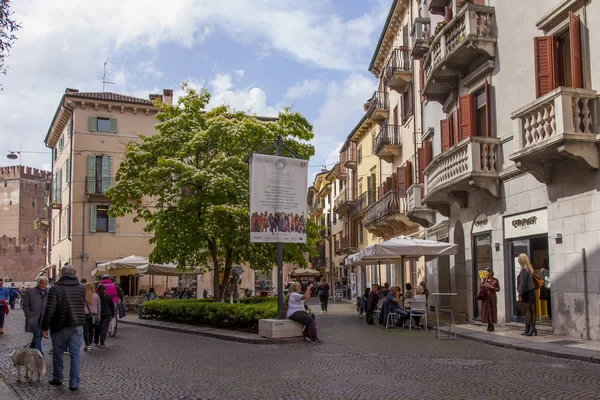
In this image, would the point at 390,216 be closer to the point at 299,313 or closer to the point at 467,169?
the point at 467,169

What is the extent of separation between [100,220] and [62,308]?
35.4 meters

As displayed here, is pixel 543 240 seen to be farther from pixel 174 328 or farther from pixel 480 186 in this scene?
pixel 174 328

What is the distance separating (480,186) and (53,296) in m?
11.8

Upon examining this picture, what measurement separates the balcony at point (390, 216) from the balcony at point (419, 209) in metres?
3.74

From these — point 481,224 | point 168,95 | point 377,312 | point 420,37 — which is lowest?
point 377,312

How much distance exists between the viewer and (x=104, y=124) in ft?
145

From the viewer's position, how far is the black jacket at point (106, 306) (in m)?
15.8

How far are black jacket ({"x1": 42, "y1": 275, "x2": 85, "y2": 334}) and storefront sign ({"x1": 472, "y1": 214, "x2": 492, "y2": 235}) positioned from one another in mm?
12494

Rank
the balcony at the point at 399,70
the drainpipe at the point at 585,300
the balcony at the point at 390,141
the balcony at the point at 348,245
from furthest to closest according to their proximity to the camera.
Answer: the balcony at the point at 348,245, the balcony at the point at 390,141, the balcony at the point at 399,70, the drainpipe at the point at 585,300

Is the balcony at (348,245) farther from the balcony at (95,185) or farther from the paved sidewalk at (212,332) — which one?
the paved sidewalk at (212,332)

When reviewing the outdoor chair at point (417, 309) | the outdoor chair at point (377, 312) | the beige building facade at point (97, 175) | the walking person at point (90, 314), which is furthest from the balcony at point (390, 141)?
the walking person at point (90, 314)

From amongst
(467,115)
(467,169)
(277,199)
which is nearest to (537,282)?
(467,169)

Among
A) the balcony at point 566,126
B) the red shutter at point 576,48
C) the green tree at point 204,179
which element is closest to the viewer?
the balcony at point 566,126

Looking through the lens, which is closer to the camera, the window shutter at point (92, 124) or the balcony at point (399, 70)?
the balcony at point (399, 70)
